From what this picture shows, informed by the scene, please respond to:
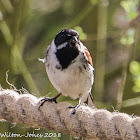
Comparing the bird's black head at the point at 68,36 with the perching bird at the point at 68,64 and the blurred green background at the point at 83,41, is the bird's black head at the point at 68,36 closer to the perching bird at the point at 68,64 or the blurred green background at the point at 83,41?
the perching bird at the point at 68,64

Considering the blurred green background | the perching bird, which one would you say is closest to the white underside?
the perching bird

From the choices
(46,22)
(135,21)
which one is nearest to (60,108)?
(135,21)

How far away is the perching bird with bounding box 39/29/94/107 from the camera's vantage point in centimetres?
238

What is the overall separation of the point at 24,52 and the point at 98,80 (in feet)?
2.76

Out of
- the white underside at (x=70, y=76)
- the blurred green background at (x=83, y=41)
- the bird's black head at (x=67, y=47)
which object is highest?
the blurred green background at (x=83, y=41)

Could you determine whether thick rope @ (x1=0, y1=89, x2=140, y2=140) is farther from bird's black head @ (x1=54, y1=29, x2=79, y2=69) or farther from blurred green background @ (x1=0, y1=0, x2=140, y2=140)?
blurred green background @ (x1=0, y1=0, x2=140, y2=140)

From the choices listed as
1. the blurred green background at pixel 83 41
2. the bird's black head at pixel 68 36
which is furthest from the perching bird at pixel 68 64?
the blurred green background at pixel 83 41

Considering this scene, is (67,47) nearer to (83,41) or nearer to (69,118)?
(69,118)

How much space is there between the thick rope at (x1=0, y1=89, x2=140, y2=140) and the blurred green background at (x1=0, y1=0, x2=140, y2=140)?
0.76 metres

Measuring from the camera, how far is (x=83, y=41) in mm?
3586

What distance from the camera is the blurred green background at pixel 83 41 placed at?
10.2ft

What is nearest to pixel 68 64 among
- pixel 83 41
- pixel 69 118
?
pixel 69 118

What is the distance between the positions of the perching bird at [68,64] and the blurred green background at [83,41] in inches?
Answer: 13.5

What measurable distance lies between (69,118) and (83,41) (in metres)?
1.80
